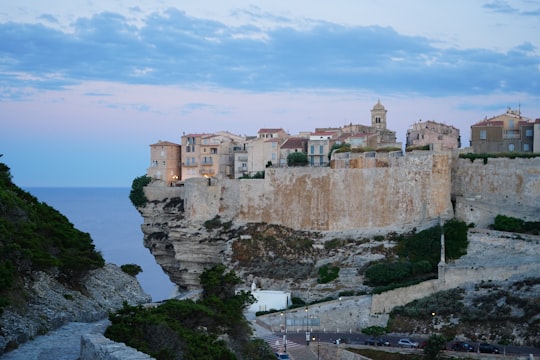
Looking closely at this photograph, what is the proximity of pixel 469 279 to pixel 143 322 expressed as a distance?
2079 cm

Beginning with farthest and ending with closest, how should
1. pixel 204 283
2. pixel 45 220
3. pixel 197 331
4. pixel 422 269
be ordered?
pixel 422 269 < pixel 45 220 < pixel 204 283 < pixel 197 331

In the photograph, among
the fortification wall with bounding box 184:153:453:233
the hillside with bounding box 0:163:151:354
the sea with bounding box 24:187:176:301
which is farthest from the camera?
the sea with bounding box 24:187:176:301

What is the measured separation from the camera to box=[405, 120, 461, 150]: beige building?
178ft

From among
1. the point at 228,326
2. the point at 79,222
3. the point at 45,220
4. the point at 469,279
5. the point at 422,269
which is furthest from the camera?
the point at 79,222

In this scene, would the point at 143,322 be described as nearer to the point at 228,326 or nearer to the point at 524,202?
the point at 228,326

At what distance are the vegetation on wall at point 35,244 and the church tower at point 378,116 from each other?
3542 cm

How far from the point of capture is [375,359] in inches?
1204

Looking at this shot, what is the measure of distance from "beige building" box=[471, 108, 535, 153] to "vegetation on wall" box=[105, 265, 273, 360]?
26858 millimetres

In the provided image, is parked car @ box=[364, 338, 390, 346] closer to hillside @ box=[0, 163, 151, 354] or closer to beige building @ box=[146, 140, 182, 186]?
hillside @ box=[0, 163, 151, 354]

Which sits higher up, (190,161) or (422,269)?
(190,161)

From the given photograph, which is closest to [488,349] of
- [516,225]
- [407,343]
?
[407,343]

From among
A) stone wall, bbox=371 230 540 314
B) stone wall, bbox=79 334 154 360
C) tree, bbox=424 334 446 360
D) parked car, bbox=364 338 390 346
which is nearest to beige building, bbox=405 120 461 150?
stone wall, bbox=371 230 540 314

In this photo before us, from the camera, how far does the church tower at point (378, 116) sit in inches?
2495

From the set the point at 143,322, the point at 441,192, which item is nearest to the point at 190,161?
the point at 441,192
